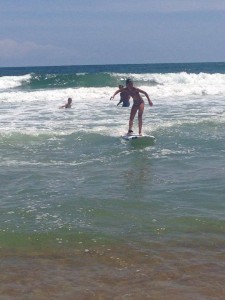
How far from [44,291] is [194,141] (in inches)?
331

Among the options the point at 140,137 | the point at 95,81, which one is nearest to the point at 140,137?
the point at 140,137

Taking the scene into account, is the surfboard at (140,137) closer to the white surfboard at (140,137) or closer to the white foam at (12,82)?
the white surfboard at (140,137)

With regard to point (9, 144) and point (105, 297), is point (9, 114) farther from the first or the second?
point (105, 297)

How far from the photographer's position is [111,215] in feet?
22.1

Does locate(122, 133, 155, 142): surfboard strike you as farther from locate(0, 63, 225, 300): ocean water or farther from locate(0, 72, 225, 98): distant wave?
locate(0, 72, 225, 98): distant wave

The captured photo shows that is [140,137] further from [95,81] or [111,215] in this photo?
[95,81]

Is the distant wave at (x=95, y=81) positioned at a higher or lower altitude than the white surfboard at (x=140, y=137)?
higher

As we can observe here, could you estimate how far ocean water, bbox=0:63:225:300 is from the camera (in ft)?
15.8

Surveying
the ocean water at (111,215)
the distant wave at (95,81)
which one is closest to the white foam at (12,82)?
the distant wave at (95,81)

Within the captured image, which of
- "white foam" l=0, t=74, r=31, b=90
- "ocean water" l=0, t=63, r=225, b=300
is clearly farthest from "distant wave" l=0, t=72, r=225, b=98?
"ocean water" l=0, t=63, r=225, b=300

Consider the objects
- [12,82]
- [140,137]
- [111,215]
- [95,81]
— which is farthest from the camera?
[12,82]

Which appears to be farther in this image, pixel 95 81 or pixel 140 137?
pixel 95 81

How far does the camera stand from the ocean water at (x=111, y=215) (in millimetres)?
4812

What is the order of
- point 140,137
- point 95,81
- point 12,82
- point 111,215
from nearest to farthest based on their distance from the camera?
point 111,215 → point 140,137 → point 95,81 → point 12,82
